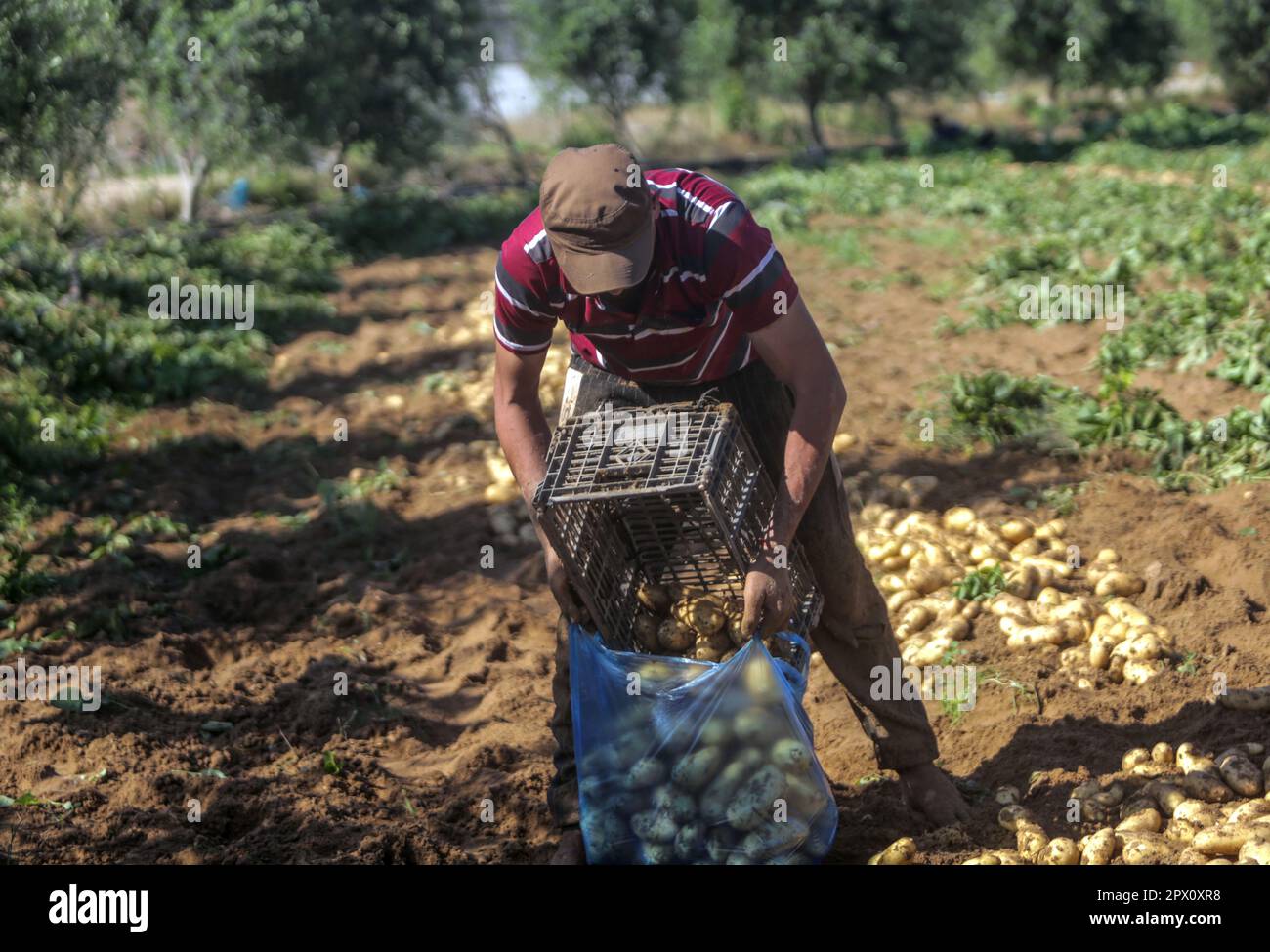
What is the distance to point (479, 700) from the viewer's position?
5258mm

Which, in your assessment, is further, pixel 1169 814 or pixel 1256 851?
pixel 1169 814

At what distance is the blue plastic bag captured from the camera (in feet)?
11.0

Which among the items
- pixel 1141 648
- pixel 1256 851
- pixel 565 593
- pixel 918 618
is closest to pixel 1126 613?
pixel 1141 648

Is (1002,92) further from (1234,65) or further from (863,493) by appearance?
(863,493)

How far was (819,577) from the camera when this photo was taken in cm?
379

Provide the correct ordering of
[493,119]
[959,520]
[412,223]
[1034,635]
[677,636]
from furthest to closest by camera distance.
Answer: [493,119]
[412,223]
[959,520]
[1034,635]
[677,636]

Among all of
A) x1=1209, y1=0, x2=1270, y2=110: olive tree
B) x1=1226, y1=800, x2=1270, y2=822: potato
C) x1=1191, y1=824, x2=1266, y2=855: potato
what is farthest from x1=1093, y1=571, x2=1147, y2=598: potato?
x1=1209, y1=0, x2=1270, y2=110: olive tree

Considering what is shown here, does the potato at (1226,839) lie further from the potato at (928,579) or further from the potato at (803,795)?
the potato at (928,579)

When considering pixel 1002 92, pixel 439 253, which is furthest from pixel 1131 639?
pixel 1002 92

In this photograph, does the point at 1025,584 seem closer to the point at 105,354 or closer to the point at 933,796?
the point at 933,796

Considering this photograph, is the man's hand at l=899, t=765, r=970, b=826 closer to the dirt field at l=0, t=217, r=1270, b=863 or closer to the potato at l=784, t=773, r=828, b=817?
the dirt field at l=0, t=217, r=1270, b=863

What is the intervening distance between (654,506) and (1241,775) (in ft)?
5.92

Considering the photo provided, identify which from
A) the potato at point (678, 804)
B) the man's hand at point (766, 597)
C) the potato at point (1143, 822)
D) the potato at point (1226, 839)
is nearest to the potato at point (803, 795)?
the potato at point (678, 804)

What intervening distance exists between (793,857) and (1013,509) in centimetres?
314
